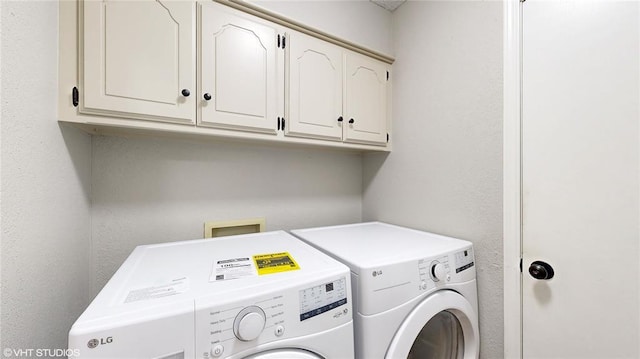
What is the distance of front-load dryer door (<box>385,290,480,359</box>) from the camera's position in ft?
2.64

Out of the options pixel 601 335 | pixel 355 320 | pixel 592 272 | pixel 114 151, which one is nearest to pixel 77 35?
pixel 114 151

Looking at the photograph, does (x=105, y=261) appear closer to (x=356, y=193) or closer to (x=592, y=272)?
(x=356, y=193)

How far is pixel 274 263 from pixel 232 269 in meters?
0.14

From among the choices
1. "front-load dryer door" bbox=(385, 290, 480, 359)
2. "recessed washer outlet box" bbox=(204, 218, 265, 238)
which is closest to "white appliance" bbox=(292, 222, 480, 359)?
"front-load dryer door" bbox=(385, 290, 480, 359)

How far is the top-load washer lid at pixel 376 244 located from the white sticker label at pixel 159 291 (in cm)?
52

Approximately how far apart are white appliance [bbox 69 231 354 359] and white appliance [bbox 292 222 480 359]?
75 millimetres

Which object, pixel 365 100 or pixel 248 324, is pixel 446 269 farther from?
pixel 365 100

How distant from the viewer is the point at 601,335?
82 cm

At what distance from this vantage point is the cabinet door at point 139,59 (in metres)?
0.81

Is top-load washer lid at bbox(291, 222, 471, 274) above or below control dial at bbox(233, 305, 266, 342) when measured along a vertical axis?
above

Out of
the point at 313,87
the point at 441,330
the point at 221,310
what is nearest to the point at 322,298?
the point at 221,310

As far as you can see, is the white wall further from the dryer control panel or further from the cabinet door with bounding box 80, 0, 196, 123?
the dryer control panel

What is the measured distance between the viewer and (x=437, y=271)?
0.90 m

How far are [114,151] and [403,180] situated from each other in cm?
157
